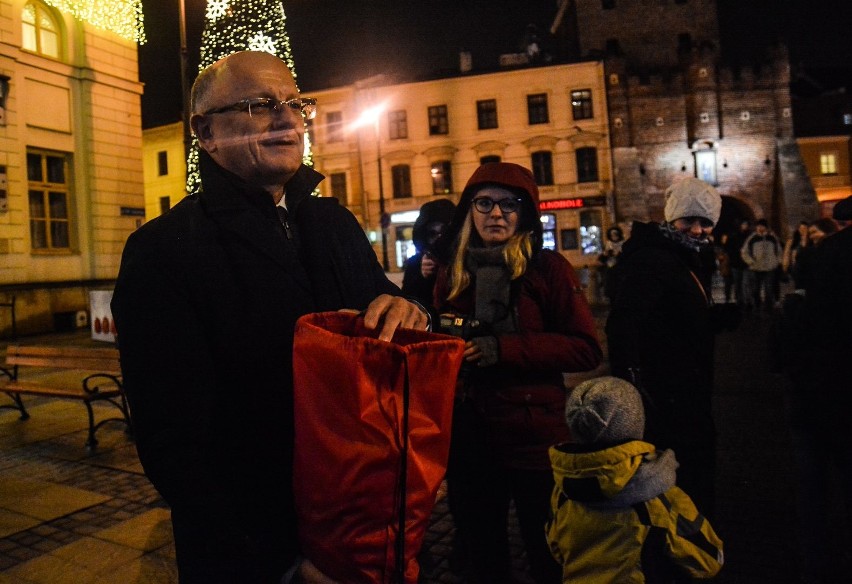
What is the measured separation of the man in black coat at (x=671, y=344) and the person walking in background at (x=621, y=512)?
678 mm

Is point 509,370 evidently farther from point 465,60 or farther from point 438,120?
point 465,60

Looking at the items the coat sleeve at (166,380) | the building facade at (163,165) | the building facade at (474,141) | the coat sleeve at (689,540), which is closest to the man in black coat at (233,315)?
the coat sleeve at (166,380)

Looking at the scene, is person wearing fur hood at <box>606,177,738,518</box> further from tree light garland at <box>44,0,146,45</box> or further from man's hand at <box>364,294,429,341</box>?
tree light garland at <box>44,0,146,45</box>

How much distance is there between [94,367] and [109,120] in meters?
14.5

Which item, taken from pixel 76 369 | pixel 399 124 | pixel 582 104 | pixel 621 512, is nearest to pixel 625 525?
pixel 621 512

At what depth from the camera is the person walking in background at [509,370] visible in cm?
267

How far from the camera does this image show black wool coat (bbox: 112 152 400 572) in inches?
54.0

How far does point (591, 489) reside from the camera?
242 centimetres

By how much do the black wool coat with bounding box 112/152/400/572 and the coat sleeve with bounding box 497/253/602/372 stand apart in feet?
3.90

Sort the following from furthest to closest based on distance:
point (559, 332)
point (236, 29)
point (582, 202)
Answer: point (582, 202) → point (236, 29) → point (559, 332)

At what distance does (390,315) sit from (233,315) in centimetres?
37

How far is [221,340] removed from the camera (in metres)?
1.47

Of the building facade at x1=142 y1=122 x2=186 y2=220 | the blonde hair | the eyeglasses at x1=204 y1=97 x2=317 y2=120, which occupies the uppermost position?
the building facade at x1=142 y1=122 x2=186 y2=220

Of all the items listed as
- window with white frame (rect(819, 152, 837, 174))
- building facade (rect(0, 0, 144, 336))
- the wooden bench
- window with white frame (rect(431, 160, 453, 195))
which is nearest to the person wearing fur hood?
the wooden bench
